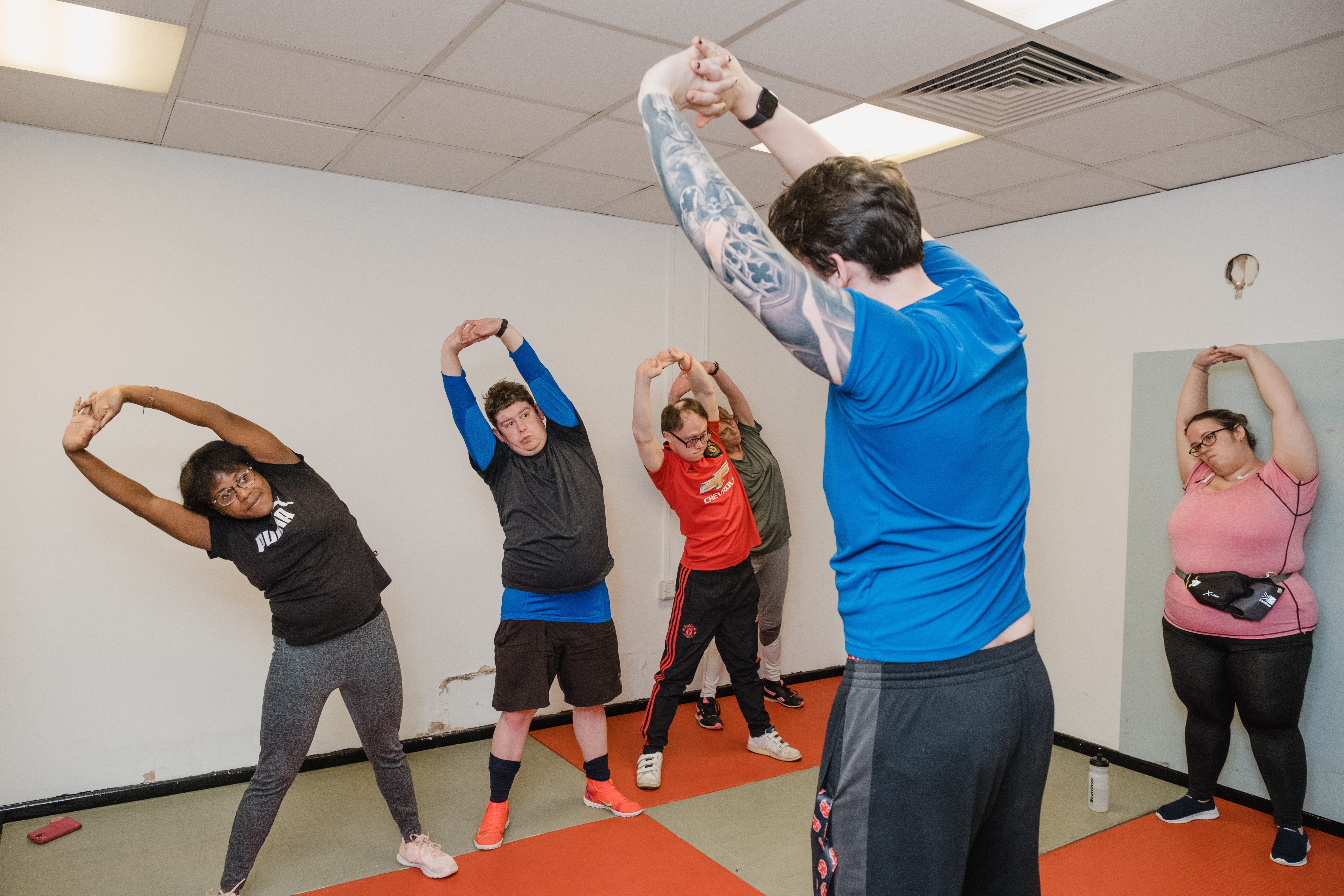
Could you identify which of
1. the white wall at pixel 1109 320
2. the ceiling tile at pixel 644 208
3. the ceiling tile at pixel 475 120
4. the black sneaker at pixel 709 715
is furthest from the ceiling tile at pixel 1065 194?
the black sneaker at pixel 709 715

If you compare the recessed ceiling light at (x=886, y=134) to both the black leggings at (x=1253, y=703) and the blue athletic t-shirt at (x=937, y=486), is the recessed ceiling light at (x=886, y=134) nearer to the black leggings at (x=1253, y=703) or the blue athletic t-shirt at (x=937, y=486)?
the black leggings at (x=1253, y=703)

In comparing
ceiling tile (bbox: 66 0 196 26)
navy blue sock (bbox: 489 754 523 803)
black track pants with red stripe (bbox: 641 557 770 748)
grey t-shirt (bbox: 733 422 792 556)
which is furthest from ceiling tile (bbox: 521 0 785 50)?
navy blue sock (bbox: 489 754 523 803)

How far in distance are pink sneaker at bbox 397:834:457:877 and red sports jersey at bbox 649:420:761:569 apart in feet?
4.84

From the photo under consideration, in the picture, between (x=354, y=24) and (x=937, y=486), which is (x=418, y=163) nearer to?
(x=354, y=24)

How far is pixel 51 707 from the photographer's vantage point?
10.5 ft

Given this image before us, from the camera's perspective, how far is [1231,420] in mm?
3328

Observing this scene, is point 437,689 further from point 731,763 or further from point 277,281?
point 277,281

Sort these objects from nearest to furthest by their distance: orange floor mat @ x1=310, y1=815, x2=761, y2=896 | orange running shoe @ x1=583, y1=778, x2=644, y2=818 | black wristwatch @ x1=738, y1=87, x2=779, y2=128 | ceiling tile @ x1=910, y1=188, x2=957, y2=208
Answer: black wristwatch @ x1=738, y1=87, x2=779, y2=128
orange floor mat @ x1=310, y1=815, x2=761, y2=896
orange running shoe @ x1=583, y1=778, x2=644, y2=818
ceiling tile @ x1=910, y1=188, x2=957, y2=208

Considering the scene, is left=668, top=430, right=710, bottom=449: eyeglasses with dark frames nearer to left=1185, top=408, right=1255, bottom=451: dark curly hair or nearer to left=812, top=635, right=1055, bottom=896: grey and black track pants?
left=1185, top=408, right=1255, bottom=451: dark curly hair

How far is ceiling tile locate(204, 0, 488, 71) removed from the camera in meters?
2.27

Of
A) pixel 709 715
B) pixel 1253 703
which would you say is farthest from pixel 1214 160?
pixel 709 715

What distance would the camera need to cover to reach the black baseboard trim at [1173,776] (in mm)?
3289

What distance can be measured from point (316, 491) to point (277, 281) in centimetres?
129

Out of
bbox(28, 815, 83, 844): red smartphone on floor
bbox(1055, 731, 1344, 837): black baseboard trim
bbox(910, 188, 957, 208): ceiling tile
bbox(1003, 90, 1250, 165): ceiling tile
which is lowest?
bbox(1055, 731, 1344, 837): black baseboard trim
